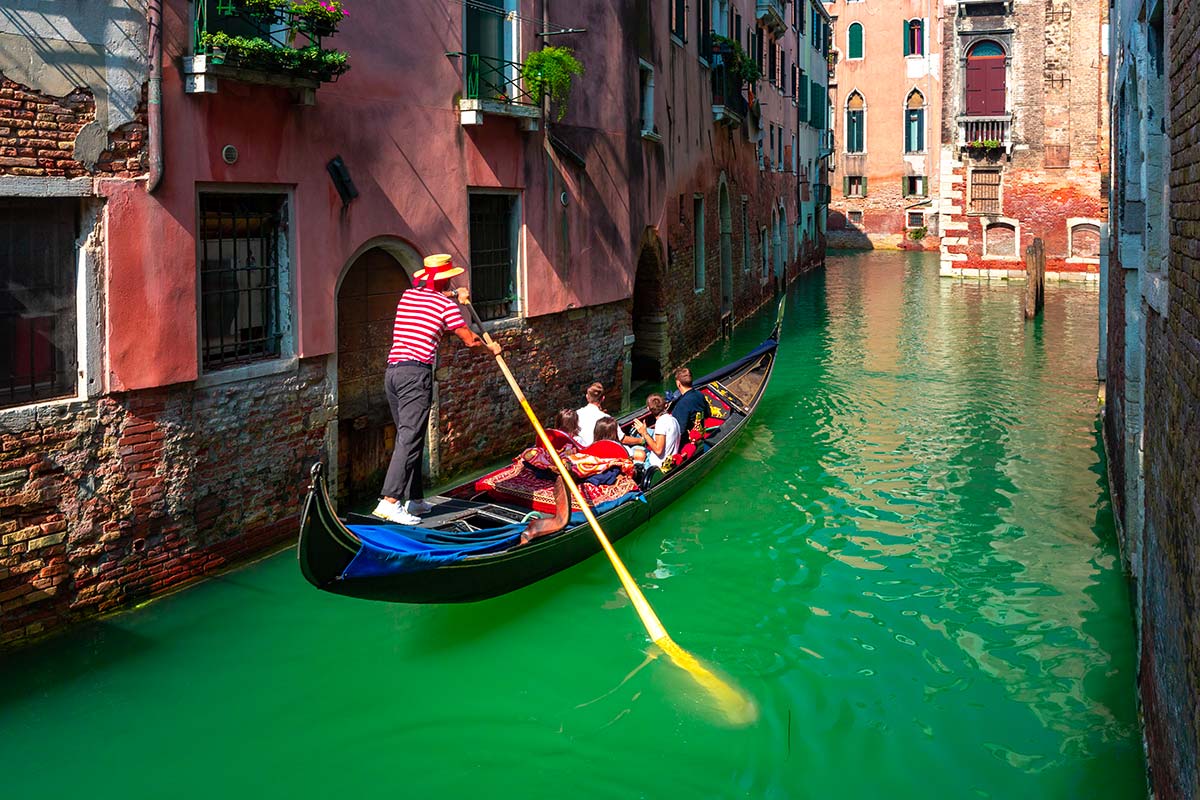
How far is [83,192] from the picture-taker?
201 inches

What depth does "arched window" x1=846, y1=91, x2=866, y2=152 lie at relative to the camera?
3291 cm

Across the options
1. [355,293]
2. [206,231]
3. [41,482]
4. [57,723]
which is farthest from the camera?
[355,293]

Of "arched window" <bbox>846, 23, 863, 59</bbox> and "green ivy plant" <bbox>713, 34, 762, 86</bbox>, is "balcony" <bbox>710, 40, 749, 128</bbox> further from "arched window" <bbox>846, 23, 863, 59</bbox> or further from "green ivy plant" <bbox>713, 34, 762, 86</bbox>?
"arched window" <bbox>846, 23, 863, 59</bbox>

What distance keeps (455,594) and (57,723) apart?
1731 mm

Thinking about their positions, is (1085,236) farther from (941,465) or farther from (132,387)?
(132,387)

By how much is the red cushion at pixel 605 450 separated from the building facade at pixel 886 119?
87.9ft

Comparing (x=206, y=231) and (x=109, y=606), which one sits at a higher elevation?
(x=206, y=231)

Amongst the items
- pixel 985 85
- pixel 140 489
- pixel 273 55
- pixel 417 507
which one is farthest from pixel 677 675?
pixel 985 85

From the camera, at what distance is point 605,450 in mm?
7109

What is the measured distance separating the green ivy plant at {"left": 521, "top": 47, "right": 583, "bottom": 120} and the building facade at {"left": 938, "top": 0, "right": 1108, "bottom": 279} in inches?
708

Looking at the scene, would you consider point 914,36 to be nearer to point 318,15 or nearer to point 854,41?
point 854,41

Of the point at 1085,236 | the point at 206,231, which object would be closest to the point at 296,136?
the point at 206,231

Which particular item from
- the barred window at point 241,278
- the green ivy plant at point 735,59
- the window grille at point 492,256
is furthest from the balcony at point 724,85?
the barred window at point 241,278

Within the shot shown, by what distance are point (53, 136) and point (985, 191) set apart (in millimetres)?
22561
